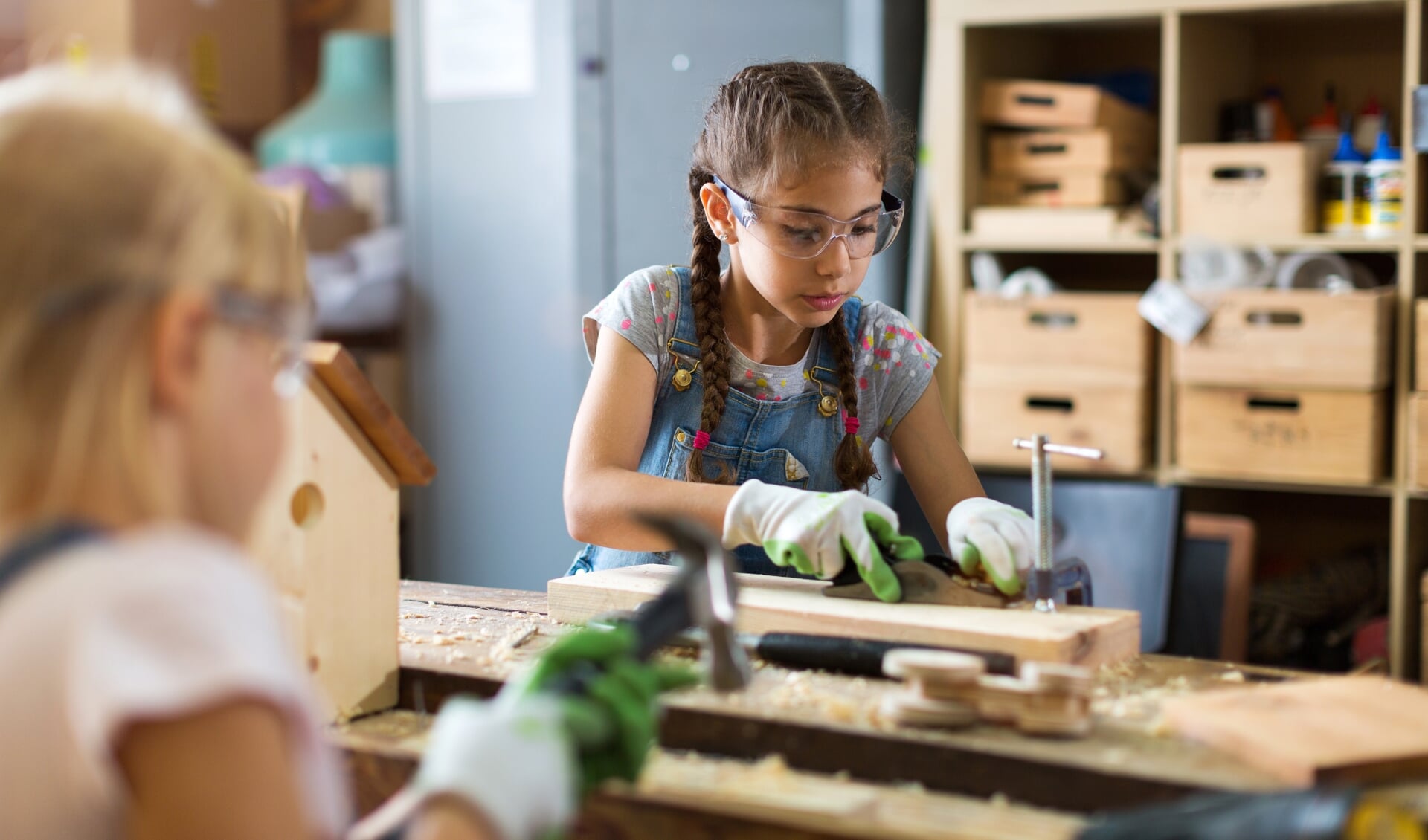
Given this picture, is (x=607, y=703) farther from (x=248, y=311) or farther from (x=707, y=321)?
(x=707, y=321)

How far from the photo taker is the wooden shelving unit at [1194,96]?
8.81 feet

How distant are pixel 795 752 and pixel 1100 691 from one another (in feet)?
1.04

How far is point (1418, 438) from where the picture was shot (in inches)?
103

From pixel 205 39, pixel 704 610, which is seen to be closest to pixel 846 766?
pixel 704 610

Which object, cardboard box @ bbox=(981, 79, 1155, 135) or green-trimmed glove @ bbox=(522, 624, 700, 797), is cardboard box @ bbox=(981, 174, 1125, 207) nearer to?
cardboard box @ bbox=(981, 79, 1155, 135)

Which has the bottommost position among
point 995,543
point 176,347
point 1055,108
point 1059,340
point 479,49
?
point 995,543

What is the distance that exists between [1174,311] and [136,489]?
2.40 metres

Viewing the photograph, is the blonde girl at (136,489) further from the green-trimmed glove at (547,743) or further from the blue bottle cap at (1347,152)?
the blue bottle cap at (1347,152)

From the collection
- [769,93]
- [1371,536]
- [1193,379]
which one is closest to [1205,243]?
[1193,379]

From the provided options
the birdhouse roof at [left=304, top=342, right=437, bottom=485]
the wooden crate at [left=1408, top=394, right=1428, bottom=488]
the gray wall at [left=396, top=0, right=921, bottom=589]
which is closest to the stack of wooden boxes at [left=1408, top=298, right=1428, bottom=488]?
the wooden crate at [left=1408, top=394, right=1428, bottom=488]

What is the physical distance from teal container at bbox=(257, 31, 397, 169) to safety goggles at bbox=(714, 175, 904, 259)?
6.96ft

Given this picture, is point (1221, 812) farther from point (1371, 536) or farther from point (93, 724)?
point (1371, 536)

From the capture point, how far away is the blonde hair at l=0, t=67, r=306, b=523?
0.70 meters

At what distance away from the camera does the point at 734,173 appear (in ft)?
A: 5.68
